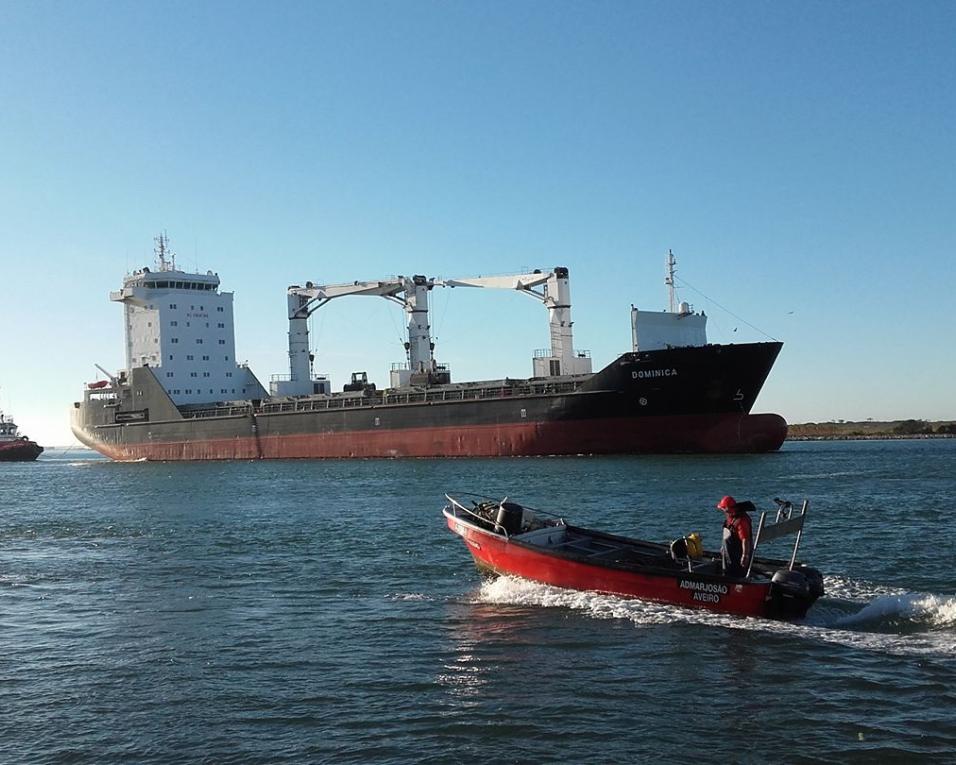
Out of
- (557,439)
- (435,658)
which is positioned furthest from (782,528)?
(557,439)

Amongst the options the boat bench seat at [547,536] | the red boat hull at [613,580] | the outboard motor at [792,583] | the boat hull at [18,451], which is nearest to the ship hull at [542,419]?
the boat bench seat at [547,536]

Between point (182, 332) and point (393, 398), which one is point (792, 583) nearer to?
point (393, 398)

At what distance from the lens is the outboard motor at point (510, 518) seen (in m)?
13.4

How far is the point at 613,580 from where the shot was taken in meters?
11.6

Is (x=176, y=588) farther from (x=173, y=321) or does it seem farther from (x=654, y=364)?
(x=173, y=321)

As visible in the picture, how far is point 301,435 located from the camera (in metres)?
48.5

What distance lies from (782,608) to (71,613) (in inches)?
366

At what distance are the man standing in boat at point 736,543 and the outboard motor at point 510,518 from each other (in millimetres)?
3574

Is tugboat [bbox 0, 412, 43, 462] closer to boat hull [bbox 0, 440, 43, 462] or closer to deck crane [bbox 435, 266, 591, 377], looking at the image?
boat hull [bbox 0, 440, 43, 462]

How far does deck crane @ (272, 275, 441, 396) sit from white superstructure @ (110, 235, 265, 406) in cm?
576

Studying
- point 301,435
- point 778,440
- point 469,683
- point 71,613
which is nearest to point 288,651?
point 469,683

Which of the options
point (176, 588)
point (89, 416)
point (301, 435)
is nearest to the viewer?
point (176, 588)

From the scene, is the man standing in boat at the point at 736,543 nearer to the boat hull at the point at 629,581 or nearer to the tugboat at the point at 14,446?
the boat hull at the point at 629,581

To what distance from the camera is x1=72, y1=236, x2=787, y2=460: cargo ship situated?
121ft
